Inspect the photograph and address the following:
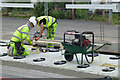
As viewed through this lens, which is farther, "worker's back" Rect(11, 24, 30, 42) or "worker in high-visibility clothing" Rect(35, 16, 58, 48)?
"worker in high-visibility clothing" Rect(35, 16, 58, 48)

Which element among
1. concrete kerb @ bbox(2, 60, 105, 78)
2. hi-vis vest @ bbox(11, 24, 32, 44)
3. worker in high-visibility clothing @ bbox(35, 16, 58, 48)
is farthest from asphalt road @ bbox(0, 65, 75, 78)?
worker in high-visibility clothing @ bbox(35, 16, 58, 48)

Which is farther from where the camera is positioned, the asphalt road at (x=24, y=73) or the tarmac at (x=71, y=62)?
the tarmac at (x=71, y=62)

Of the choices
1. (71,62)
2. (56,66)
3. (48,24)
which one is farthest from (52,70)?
(48,24)

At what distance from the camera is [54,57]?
47.5ft

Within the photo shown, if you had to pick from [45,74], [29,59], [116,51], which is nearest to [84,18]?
[116,51]

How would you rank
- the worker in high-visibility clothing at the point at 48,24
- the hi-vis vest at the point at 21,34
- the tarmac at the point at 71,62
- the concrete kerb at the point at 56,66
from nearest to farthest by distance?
the concrete kerb at the point at 56,66 → the tarmac at the point at 71,62 → the hi-vis vest at the point at 21,34 → the worker in high-visibility clothing at the point at 48,24

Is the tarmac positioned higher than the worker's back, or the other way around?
the worker's back

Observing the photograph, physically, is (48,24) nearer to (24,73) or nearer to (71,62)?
(71,62)

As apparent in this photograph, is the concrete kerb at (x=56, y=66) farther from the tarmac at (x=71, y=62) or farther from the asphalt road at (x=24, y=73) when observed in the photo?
the asphalt road at (x=24, y=73)

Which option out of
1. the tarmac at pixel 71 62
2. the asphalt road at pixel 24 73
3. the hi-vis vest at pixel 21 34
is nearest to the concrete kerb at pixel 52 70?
the tarmac at pixel 71 62

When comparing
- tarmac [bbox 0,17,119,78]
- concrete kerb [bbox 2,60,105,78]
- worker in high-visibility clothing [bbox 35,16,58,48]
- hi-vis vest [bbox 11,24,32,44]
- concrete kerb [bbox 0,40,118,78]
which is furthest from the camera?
worker in high-visibility clothing [bbox 35,16,58,48]

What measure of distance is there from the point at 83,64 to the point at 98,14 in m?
9.18

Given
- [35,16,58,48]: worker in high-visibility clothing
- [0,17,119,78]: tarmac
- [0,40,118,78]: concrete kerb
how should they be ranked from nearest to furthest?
[0,40,118,78]: concrete kerb, [0,17,119,78]: tarmac, [35,16,58,48]: worker in high-visibility clothing

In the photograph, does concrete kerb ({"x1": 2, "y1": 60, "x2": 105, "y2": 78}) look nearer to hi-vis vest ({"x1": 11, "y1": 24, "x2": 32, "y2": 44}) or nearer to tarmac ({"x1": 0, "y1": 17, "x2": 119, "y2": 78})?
tarmac ({"x1": 0, "y1": 17, "x2": 119, "y2": 78})
